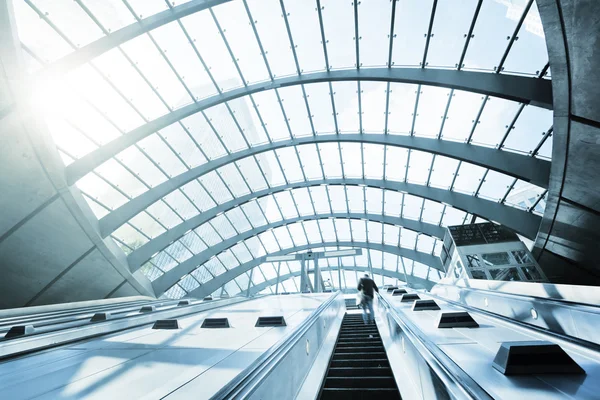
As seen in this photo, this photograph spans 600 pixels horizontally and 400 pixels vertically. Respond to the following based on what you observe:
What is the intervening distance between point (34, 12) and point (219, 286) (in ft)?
92.2

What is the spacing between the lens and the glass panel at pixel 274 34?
13.7 metres

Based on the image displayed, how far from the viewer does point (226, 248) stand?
1176 inches

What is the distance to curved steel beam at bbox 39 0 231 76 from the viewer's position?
11992 mm

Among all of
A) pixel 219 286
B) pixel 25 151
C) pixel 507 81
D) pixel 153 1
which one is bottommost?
pixel 219 286

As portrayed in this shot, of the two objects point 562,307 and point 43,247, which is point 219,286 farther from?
point 562,307

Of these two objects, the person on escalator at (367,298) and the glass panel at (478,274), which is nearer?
the person on escalator at (367,298)

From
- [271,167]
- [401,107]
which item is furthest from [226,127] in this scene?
[401,107]

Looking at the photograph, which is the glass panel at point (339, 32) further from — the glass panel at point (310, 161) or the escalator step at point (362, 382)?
the escalator step at point (362, 382)

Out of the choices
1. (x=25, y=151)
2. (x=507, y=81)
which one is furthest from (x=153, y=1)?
(x=507, y=81)

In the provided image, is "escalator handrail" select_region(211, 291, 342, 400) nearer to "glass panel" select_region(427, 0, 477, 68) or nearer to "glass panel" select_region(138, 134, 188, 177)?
"glass panel" select_region(427, 0, 477, 68)

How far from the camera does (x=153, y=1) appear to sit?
40.6 feet

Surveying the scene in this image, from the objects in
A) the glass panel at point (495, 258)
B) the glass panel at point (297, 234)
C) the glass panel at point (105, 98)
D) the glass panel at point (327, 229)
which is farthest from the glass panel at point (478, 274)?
the glass panel at point (105, 98)

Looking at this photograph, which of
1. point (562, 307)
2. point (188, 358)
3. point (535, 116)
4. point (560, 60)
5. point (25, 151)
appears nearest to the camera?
point (188, 358)

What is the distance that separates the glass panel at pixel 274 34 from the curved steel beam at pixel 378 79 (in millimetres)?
734
